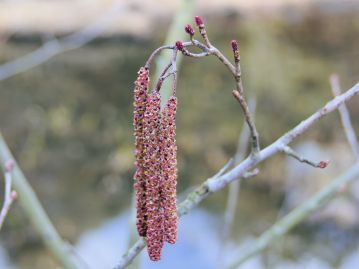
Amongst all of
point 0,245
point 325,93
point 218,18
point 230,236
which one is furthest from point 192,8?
point 218,18

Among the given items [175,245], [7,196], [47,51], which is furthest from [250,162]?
[175,245]

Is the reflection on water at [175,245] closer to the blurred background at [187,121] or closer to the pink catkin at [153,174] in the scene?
the blurred background at [187,121]

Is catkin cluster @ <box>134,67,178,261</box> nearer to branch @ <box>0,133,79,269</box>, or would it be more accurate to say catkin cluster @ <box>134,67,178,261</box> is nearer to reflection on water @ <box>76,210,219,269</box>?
branch @ <box>0,133,79,269</box>

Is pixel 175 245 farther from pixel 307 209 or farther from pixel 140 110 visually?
pixel 140 110

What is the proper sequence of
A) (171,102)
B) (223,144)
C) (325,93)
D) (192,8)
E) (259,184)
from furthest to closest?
(325,93)
(223,144)
(259,184)
(192,8)
(171,102)

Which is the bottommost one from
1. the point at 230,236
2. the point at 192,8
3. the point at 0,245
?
the point at 230,236

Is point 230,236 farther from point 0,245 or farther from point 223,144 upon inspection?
point 0,245

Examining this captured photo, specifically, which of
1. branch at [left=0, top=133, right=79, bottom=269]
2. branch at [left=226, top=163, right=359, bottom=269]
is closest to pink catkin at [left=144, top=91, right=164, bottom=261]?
branch at [left=226, top=163, right=359, bottom=269]
